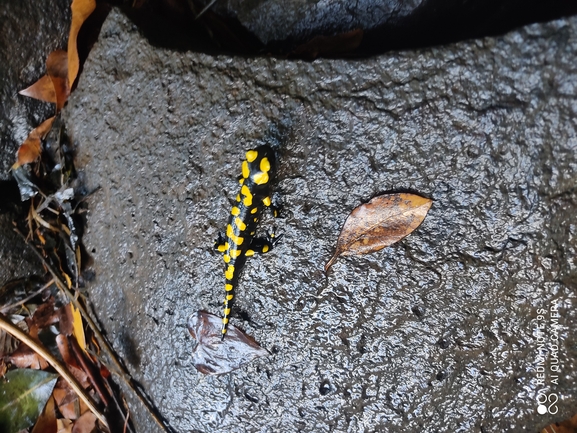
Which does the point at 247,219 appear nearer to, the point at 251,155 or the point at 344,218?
the point at 251,155

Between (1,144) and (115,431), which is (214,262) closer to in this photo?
(115,431)

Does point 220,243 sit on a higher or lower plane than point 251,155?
lower

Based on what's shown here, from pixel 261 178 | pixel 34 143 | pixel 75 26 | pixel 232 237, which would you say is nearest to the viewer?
pixel 261 178

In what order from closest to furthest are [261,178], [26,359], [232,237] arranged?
[261,178] → [232,237] → [26,359]

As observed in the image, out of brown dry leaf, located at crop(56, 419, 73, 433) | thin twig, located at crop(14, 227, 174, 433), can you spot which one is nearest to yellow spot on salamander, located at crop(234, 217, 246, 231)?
thin twig, located at crop(14, 227, 174, 433)

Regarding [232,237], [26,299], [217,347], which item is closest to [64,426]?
[26,299]

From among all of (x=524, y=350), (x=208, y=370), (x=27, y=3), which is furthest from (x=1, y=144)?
(x=524, y=350)

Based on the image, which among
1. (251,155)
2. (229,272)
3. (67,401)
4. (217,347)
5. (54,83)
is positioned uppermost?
(54,83)
